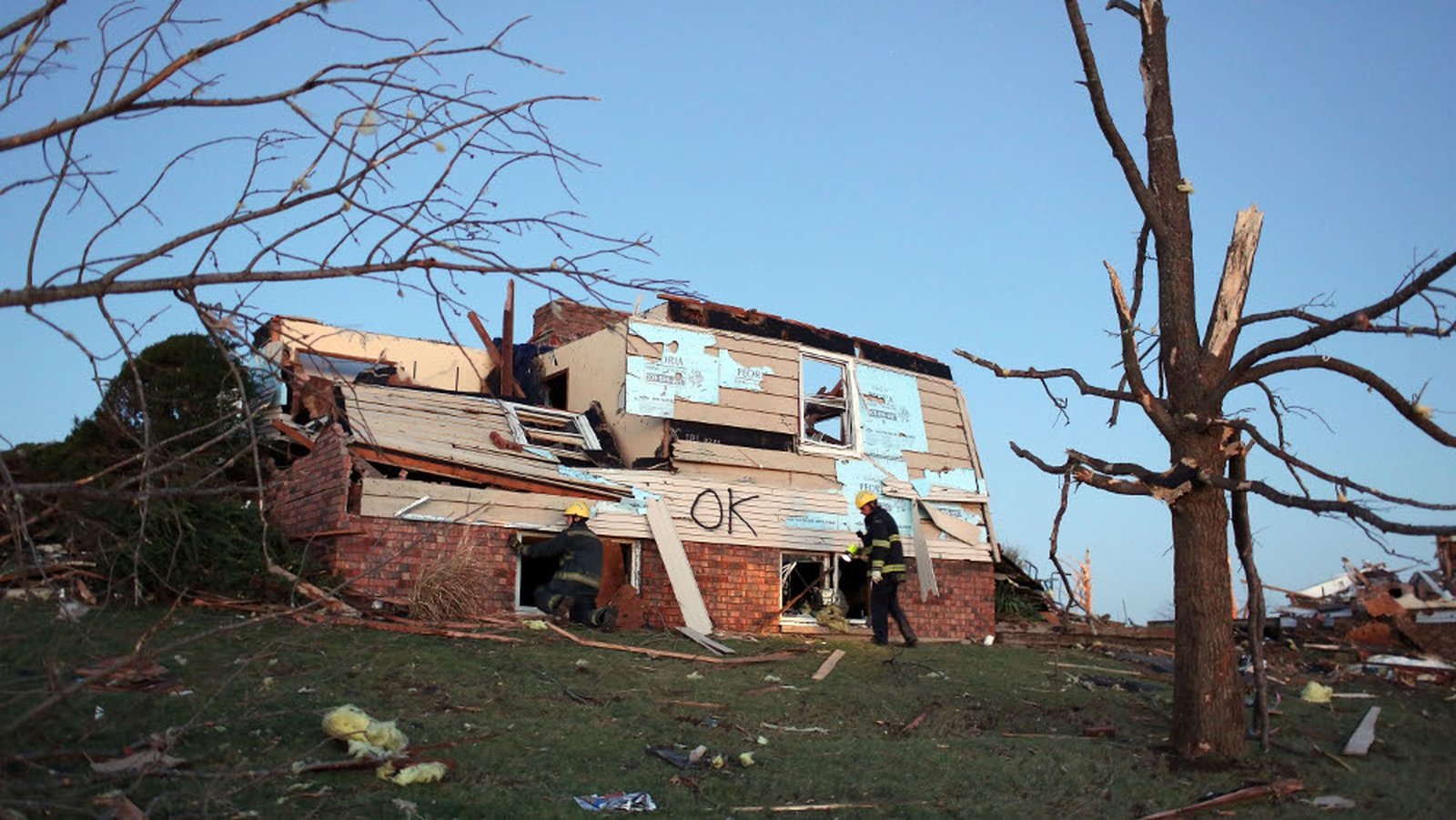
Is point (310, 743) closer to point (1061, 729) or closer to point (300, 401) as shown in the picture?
point (1061, 729)

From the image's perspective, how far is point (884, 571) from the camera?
13.8m

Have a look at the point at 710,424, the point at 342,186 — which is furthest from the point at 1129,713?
the point at 342,186

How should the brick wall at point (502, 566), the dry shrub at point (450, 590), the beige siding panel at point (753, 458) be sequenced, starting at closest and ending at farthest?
the dry shrub at point (450, 590), the brick wall at point (502, 566), the beige siding panel at point (753, 458)

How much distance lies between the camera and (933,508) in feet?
57.7

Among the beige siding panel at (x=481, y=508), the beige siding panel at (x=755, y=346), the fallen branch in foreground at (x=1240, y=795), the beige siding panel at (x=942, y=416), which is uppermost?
the beige siding panel at (x=755, y=346)

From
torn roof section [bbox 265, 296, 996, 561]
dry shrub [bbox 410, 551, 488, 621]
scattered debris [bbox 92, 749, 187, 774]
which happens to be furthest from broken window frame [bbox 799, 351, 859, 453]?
scattered debris [bbox 92, 749, 187, 774]

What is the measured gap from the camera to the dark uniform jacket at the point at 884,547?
13.8 metres

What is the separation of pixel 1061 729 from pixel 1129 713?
111 centimetres

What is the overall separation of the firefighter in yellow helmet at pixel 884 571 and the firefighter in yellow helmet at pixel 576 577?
2.99 meters

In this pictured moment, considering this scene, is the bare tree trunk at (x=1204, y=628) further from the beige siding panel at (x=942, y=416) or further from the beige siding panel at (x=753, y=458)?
the beige siding panel at (x=942, y=416)

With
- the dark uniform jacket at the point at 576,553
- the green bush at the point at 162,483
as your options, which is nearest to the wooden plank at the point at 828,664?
the dark uniform jacket at the point at 576,553

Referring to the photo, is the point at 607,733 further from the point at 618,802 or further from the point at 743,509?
the point at 743,509

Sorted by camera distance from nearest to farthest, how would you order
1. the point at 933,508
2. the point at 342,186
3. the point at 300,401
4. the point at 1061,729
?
1. the point at 342,186
2. the point at 1061,729
3. the point at 300,401
4. the point at 933,508

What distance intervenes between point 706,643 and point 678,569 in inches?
73.1
